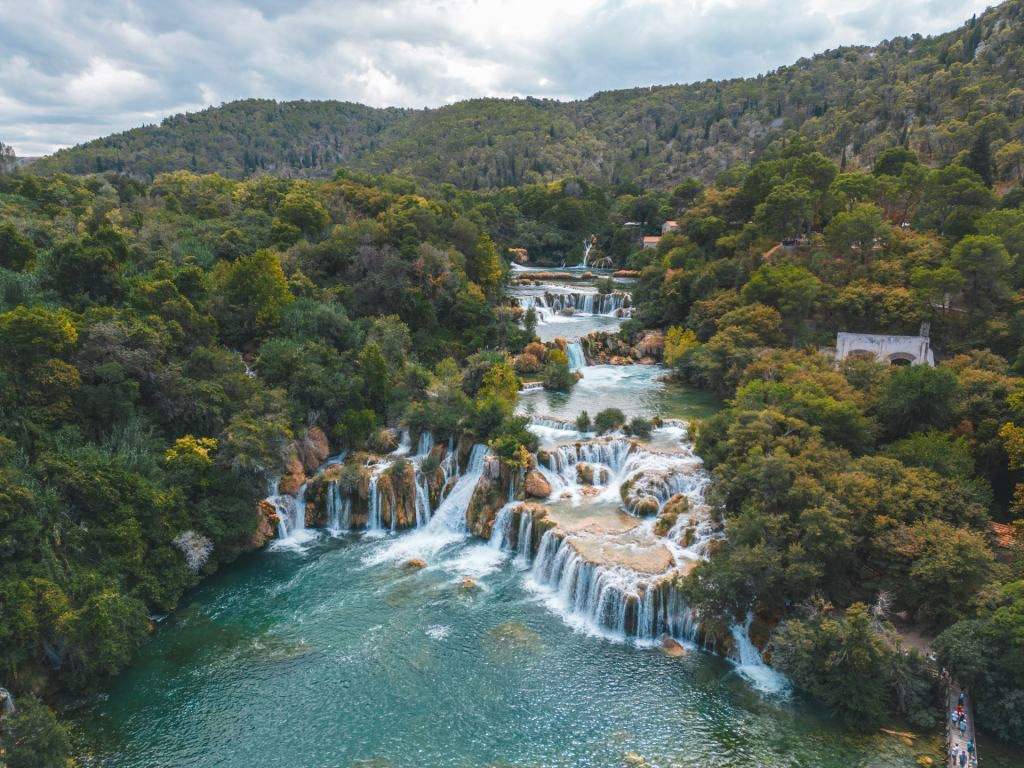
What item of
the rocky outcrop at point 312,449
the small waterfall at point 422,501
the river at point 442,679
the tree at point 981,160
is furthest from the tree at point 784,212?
the rocky outcrop at point 312,449

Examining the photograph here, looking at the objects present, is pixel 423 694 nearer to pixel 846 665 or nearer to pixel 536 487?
pixel 536 487

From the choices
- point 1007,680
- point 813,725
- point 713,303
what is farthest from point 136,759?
point 713,303

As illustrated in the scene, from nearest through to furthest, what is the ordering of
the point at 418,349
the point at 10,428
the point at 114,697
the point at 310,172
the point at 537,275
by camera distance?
the point at 114,697 < the point at 10,428 < the point at 418,349 < the point at 537,275 < the point at 310,172

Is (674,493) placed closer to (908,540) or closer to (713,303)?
(908,540)

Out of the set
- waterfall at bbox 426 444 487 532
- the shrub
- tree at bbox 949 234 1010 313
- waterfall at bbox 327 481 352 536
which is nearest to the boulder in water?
waterfall at bbox 426 444 487 532

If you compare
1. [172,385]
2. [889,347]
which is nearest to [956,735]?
[889,347]
